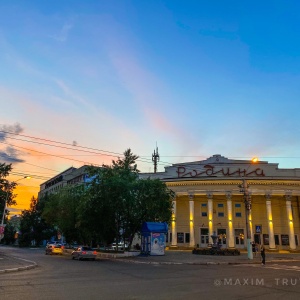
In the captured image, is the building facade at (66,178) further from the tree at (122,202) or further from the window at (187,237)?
the tree at (122,202)

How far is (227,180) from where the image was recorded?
57.2 meters

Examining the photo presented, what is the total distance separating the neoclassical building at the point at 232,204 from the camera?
185 feet

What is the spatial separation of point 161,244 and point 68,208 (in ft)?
56.9

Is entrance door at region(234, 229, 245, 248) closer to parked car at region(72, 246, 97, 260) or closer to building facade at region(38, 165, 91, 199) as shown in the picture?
parked car at region(72, 246, 97, 260)

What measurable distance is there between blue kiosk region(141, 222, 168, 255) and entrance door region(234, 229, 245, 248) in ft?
79.5

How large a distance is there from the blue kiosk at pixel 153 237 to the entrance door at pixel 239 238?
79.5 feet

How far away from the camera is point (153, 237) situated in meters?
36.8

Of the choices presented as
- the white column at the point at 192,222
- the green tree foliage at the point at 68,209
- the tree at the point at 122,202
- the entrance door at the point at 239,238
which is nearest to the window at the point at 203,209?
the white column at the point at 192,222

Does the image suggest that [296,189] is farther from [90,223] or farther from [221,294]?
[221,294]

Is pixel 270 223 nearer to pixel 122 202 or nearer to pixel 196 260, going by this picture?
pixel 196 260

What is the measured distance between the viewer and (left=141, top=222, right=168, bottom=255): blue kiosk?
36625mm

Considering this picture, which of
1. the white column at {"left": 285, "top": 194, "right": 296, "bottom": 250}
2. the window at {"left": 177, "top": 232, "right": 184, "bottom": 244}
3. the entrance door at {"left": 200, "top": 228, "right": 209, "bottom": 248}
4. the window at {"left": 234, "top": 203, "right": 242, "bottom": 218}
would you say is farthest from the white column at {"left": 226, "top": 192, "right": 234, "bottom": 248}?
the white column at {"left": 285, "top": 194, "right": 296, "bottom": 250}

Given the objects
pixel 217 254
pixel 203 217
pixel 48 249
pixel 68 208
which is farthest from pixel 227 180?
pixel 48 249

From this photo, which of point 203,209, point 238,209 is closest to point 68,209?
point 203,209
